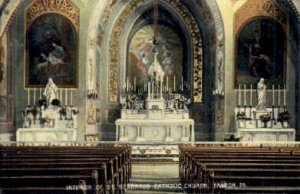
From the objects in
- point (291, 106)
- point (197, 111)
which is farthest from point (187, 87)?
point (291, 106)

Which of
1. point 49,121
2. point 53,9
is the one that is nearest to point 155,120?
point 49,121

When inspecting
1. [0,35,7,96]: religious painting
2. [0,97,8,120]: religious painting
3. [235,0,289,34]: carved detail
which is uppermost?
[235,0,289,34]: carved detail

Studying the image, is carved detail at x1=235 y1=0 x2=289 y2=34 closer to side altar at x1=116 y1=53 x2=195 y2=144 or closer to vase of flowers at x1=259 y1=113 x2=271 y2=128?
vase of flowers at x1=259 y1=113 x2=271 y2=128

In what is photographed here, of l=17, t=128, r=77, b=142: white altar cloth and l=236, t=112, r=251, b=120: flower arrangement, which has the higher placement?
l=236, t=112, r=251, b=120: flower arrangement

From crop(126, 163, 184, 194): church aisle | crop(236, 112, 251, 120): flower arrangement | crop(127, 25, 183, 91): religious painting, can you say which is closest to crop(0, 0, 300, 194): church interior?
crop(236, 112, 251, 120): flower arrangement

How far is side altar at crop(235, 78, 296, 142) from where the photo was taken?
65.5 ft

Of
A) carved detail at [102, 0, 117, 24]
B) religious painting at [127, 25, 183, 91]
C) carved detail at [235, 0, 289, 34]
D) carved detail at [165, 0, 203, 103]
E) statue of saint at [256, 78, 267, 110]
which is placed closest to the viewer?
statue of saint at [256, 78, 267, 110]

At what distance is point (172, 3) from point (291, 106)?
7.13 meters

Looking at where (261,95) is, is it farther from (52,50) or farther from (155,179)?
(155,179)

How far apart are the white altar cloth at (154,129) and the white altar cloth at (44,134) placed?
2.08 m

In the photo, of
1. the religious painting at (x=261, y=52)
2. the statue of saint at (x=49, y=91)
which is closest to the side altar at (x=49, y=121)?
the statue of saint at (x=49, y=91)

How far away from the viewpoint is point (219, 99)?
70.4 feet

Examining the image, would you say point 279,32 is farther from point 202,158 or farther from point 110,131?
point 202,158

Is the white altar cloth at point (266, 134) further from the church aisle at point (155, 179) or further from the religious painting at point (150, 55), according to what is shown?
the religious painting at point (150, 55)
